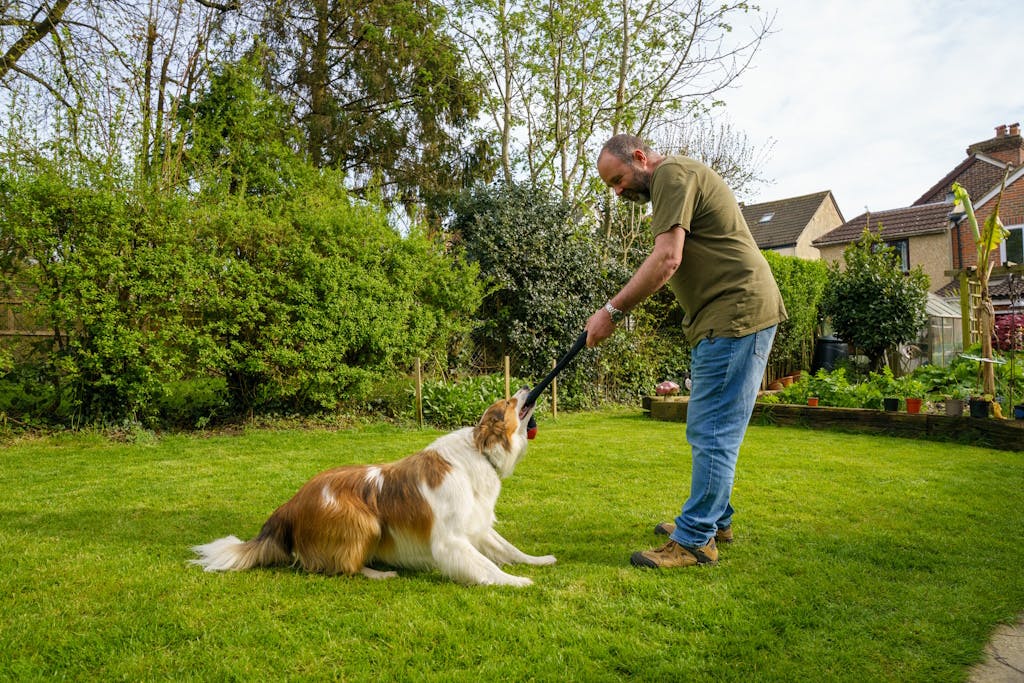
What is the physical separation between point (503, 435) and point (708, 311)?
127 cm

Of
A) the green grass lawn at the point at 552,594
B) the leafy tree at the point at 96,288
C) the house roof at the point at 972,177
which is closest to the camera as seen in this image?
the green grass lawn at the point at 552,594

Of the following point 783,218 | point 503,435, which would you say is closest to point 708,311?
point 503,435

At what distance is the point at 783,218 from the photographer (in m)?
32.0

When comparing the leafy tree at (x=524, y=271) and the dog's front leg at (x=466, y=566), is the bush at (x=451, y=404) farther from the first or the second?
the dog's front leg at (x=466, y=566)

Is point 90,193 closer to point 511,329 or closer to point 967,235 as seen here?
point 511,329

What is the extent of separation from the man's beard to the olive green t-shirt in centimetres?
8

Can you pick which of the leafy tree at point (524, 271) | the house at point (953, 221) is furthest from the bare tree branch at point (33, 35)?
the house at point (953, 221)

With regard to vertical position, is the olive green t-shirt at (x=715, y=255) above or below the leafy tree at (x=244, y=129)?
below

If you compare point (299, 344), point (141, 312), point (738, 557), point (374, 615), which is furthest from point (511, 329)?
point (374, 615)

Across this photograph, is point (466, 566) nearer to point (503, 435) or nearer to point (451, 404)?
point (503, 435)

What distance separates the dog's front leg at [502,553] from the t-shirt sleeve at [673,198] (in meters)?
1.79

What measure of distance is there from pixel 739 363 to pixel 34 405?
24.5 ft

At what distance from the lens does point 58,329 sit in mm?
7012

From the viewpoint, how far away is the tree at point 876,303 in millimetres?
14664
